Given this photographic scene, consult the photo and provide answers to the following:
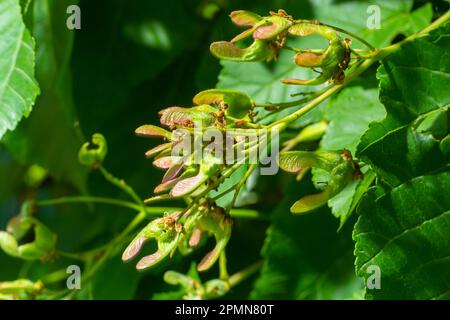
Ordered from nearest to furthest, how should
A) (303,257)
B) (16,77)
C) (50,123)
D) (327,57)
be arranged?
(327,57) → (16,77) → (303,257) → (50,123)

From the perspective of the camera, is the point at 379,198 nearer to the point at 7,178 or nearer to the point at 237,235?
the point at 237,235

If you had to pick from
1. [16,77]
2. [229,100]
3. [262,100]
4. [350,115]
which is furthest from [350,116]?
[16,77]

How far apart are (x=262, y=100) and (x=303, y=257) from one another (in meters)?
0.19

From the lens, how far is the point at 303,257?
980 millimetres

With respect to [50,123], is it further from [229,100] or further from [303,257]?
[229,100]

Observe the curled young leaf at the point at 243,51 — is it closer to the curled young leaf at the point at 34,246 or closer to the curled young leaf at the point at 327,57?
the curled young leaf at the point at 327,57

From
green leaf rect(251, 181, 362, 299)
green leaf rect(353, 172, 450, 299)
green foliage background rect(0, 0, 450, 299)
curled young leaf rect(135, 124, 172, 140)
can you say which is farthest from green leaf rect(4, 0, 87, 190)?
green leaf rect(353, 172, 450, 299)

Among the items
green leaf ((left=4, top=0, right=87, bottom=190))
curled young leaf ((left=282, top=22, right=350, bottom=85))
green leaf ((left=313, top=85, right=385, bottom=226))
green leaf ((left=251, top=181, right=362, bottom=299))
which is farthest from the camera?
green leaf ((left=4, top=0, right=87, bottom=190))

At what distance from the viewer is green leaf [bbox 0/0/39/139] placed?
0.85m

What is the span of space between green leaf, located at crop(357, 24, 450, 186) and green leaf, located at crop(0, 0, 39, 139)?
361 millimetres

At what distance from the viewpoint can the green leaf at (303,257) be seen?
0.96 meters

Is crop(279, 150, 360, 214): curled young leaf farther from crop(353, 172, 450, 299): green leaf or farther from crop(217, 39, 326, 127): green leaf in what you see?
crop(217, 39, 326, 127): green leaf

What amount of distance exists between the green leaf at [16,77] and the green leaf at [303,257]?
1.03 feet
